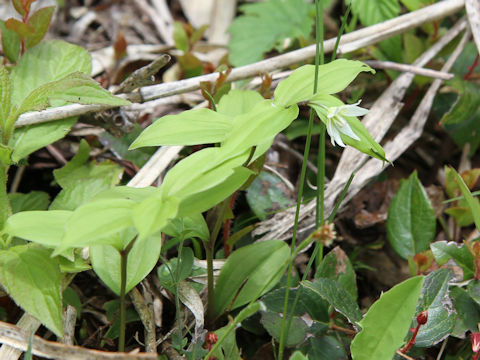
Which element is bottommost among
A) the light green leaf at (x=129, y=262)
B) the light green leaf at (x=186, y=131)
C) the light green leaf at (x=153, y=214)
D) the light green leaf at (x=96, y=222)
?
the light green leaf at (x=129, y=262)

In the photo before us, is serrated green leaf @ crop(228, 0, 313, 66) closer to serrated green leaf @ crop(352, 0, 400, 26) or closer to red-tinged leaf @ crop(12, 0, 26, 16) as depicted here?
serrated green leaf @ crop(352, 0, 400, 26)

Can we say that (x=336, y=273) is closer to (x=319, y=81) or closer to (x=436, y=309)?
(x=436, y=309)

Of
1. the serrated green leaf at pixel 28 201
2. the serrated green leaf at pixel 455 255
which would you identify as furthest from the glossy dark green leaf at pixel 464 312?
the serrated green leaf at pixel 28 201

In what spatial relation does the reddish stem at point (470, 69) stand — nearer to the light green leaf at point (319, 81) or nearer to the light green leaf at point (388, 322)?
the light green leaf at point (319, 81)

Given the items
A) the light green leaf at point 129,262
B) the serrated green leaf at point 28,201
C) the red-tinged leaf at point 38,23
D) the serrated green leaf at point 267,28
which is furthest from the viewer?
the serrated green leaf at point 267,28

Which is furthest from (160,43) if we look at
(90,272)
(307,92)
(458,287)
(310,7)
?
(458,287)

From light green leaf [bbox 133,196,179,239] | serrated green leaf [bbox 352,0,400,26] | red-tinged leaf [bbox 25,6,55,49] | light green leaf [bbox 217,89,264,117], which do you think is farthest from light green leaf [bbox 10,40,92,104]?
serrated green leaf [bbox 352,0,400,26]

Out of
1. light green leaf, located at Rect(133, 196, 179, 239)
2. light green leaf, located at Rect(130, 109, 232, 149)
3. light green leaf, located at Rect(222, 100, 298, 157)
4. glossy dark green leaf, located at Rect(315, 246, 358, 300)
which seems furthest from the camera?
glossy dark green leaf, located at Rect(315, 246, 358, 300)
